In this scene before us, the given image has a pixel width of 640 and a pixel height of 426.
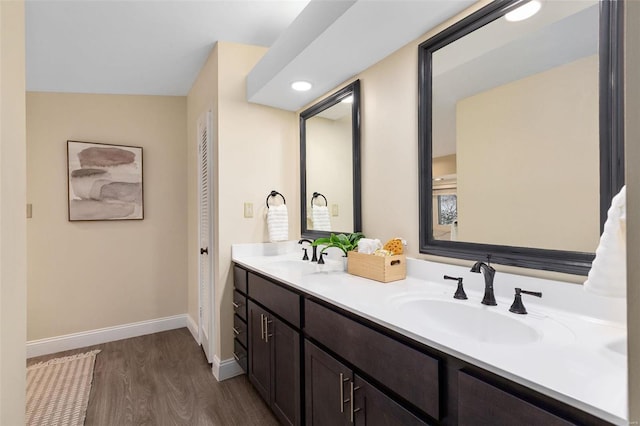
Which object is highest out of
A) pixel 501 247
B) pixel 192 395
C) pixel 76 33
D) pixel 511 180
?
pixel 76 33

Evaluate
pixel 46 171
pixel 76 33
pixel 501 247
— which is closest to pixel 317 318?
pixel 501 247

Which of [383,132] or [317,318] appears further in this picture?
[383,132]

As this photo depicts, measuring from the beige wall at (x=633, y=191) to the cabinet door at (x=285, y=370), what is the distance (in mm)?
1234

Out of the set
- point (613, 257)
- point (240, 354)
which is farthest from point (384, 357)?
point (240, 354)

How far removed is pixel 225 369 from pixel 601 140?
2.46 metres

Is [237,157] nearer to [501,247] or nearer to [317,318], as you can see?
[317,318]

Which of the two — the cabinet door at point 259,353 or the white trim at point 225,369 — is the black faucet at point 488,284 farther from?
the white trim at point 225,369

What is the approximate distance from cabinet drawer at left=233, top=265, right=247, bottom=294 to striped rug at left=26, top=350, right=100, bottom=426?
1.14 meters

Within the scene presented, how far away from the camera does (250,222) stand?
2.37 metres

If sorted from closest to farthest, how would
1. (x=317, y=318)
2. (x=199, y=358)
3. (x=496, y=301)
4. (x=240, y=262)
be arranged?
(x=496, y=301), (x=317, y=318), (x=240, y=262), (x=199, y=358)

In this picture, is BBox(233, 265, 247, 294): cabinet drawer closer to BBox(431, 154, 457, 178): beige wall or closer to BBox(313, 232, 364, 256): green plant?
BBox(313, 232, 364, 256): green plant

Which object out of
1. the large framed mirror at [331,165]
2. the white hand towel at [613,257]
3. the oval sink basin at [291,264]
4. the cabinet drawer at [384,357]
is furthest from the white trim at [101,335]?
the white hand towel at [613,257]

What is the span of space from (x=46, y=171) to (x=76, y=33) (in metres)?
1.32

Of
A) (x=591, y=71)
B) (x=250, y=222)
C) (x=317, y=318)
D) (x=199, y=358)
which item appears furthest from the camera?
(x=199, y=358)
